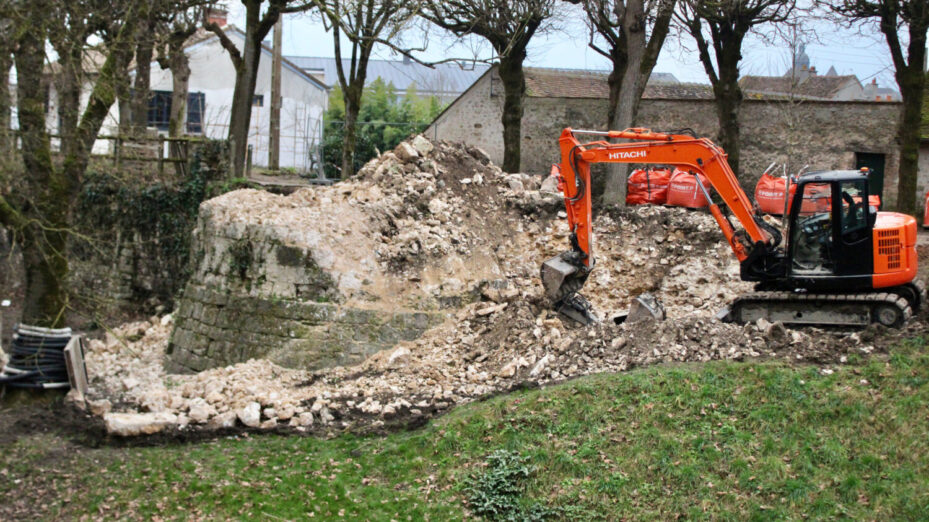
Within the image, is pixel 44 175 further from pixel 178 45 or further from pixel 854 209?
pixel 178 45

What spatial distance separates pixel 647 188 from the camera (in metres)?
17.5

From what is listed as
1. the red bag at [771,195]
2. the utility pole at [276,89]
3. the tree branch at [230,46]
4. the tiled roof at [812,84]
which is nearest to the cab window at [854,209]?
the red bag at [771,195]

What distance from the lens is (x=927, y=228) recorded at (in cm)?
1931

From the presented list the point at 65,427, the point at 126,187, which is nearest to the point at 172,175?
the point at 126,187

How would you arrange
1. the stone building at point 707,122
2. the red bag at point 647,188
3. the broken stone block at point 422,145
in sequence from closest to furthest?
the broken stone block at point 422,145 < the red bag at point 647,188 < the stone building at point 707,122

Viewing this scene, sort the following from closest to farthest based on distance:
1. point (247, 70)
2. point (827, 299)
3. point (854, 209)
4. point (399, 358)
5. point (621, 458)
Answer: point (621, 458) < point (854, 209) < point (827, 299) < point (399, 358) < point (247, 70)

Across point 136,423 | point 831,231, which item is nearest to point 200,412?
point 136,423

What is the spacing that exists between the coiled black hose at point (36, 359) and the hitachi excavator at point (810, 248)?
618 cm

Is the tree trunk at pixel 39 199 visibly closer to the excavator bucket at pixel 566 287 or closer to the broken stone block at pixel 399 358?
the broken stone block at pixel 399 358

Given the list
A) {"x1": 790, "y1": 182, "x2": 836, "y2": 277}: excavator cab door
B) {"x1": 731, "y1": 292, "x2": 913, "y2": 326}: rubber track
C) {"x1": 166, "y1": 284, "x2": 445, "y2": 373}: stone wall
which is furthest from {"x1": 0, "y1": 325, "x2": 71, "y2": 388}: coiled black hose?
{"x1": 790, "y1": 182, "x2": 836, "y2": 277}: excavator cab door

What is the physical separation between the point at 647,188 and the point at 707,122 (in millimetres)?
5693

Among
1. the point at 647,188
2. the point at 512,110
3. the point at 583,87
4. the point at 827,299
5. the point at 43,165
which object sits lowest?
the point at 827,299

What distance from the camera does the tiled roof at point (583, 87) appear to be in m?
22.7

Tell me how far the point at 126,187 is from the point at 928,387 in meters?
15.9
